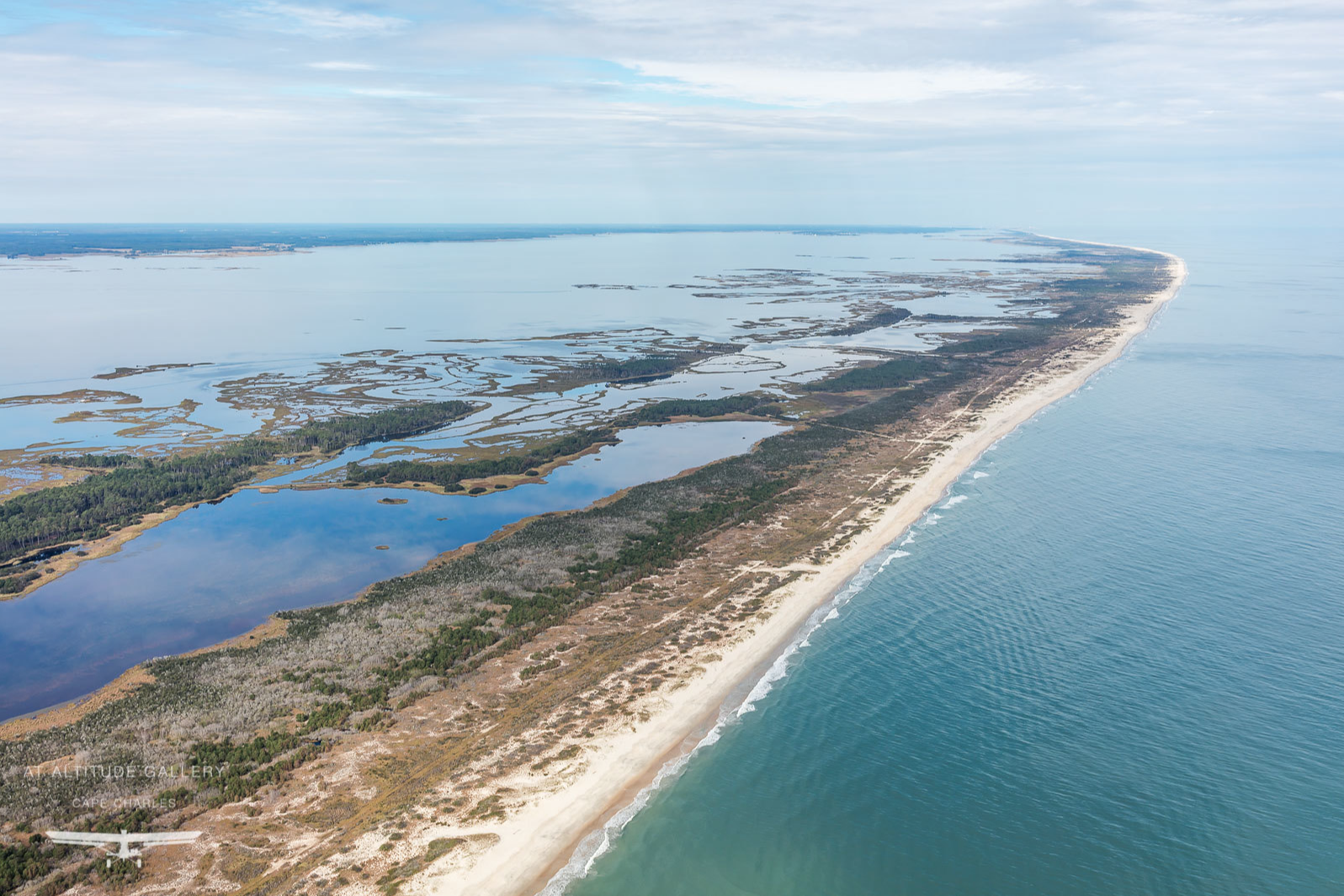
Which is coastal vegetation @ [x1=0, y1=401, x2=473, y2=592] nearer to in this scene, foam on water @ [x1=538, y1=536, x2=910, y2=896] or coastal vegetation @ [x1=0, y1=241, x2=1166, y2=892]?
coastal vegetation @ [x1=0, y1=241, x2=1166, y2=892]

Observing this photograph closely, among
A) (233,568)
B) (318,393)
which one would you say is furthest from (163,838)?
(318,393)

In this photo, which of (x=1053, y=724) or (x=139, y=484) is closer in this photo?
(x=1053, y=724)

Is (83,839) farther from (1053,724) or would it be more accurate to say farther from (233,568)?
(1053,724)

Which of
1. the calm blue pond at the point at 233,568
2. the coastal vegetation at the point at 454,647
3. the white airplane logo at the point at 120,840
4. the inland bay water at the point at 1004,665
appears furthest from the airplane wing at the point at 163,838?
the calm blue pond at the point at 233,568

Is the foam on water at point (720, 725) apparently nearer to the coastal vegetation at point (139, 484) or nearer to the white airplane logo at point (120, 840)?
the white airplane logo at point (120, 840)

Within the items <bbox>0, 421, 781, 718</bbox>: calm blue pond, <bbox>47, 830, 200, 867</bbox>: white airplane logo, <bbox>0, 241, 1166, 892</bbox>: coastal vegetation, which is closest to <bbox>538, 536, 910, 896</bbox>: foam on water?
<bbox>0, 241, 1166, 892</bbox>: coastal vegetation

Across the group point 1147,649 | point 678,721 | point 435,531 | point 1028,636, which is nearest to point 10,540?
point 435,531
